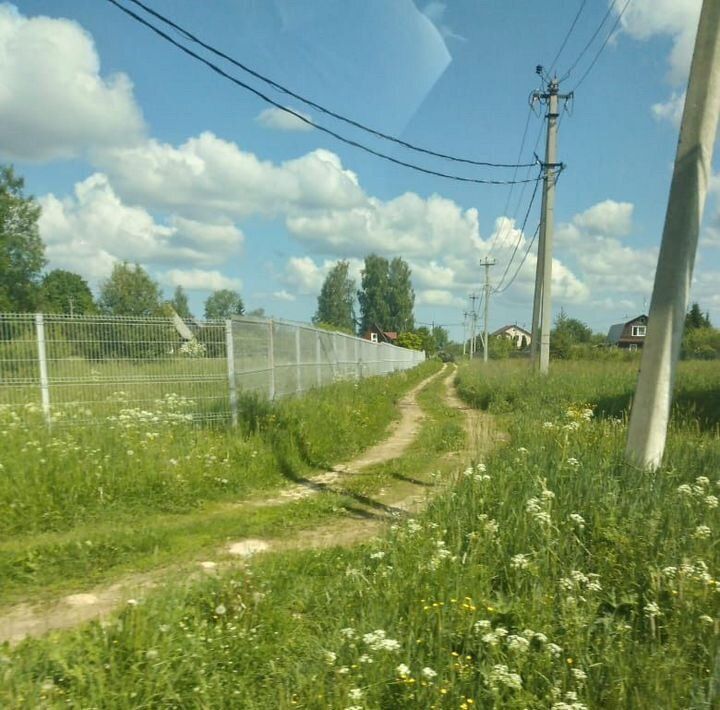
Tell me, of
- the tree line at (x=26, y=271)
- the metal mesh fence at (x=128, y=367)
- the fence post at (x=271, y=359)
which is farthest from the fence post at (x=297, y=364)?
the tree line at (x=26, y=271)

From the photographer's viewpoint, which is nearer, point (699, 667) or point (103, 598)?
point (699, 667)

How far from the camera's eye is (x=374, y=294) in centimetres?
7538

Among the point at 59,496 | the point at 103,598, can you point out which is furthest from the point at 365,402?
the point at 103,598

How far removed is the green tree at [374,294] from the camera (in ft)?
246

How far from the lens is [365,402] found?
13.6m

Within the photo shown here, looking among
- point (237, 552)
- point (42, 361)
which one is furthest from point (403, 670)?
point (42, 361)

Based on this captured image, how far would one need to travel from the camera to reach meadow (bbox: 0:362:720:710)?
2.53 meters

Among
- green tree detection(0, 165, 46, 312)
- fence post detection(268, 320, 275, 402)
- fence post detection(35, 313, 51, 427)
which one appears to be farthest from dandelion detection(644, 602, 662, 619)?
green tree detection(0, 165, 46, 312)

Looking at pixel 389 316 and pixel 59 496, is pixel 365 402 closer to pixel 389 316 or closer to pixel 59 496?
pixel 59 496

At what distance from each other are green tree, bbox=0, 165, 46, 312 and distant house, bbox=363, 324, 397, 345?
4023 centimetres

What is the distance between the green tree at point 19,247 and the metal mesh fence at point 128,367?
1476 inches

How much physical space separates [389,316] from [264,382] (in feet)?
215

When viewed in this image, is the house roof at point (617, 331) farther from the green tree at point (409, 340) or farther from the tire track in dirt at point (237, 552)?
the tire track in dirt at point (237, 552)

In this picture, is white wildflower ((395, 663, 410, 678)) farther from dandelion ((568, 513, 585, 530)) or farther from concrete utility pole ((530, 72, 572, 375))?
concrete utility pole ((530, 72, 572, 375))
